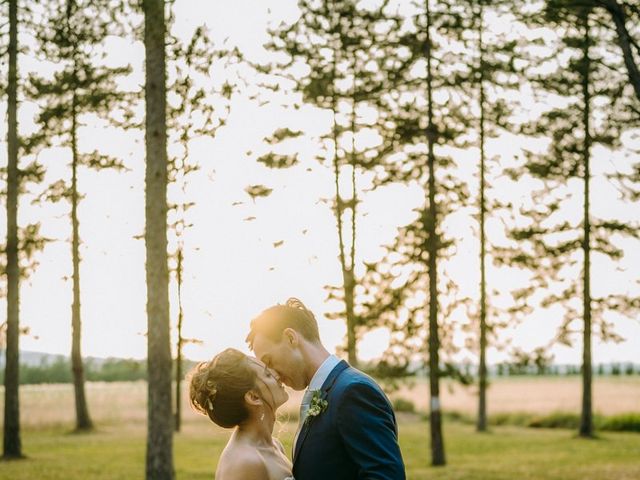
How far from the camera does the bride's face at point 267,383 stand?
3855 millimetres

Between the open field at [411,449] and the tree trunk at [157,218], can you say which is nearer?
the tree trunk at [157,218]

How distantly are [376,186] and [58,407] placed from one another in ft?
66.9

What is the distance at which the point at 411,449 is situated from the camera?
89.5 feet

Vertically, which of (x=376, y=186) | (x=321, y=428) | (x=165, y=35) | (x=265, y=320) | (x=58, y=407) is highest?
(x=165, y=35)

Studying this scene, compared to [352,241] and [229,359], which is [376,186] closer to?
[352,241]

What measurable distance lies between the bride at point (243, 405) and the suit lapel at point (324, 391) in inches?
13.8

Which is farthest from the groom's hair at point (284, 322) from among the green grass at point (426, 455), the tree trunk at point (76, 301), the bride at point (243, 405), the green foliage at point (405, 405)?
the green foliage at point (405, 405)

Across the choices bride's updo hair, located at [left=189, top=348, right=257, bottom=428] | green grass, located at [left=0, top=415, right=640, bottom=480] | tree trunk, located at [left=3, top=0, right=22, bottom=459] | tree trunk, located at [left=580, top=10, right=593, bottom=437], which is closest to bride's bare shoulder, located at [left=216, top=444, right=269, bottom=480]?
bride's updo hair, located at [left=189, top=348, right=257, bottom=428]

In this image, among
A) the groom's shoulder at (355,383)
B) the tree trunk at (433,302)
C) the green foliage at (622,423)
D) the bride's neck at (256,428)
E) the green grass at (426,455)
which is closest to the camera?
the groom's shoulder at (355,383)

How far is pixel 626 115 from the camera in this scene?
28.4m

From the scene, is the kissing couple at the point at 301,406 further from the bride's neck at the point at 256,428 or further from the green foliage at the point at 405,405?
the green foliage at the point at 405,405

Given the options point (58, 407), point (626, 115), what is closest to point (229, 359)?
point (626, 115)

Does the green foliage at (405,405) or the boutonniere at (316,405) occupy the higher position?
the boutonniere at (316,405)

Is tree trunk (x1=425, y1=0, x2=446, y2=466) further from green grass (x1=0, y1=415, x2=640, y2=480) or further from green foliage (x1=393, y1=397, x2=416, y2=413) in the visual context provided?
green foliage (x1=393, y1=397, x2=416, y2=413)
